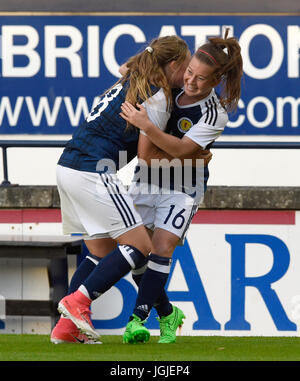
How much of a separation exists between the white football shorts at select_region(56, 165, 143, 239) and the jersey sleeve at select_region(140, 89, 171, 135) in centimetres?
28

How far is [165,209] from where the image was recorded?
4879 mm

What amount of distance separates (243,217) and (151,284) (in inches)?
59.0

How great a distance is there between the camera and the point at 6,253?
19.9 feet

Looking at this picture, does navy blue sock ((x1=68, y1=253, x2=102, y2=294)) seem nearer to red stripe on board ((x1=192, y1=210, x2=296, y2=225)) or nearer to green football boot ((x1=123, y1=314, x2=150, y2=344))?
green football boot ((x1=123, y1=314, x2=150, y2=344))

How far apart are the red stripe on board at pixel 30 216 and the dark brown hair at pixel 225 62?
174cm

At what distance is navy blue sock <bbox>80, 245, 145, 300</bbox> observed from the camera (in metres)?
4.64

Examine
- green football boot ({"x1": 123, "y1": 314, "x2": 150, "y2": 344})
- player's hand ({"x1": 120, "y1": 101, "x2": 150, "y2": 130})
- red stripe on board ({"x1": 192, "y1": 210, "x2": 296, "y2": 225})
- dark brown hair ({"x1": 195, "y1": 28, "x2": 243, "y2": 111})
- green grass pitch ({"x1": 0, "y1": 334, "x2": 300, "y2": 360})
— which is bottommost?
green grass pitch ({"x1": 0, "y1": 334, "x2": 300, "y2": 360})

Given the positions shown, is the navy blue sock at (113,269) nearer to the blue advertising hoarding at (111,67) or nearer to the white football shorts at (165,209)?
the white football shorts at (165,209)

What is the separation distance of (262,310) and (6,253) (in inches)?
57.3

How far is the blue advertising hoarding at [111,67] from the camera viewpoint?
7918mm

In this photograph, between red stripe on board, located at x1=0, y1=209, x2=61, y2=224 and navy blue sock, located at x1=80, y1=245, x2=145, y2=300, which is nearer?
navy blue sock, located at x1=80, y1=245, x2=145, y2=300

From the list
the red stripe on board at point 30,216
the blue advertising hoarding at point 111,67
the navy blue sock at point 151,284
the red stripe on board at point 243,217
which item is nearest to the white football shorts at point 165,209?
the navy blue sock at point 151,284

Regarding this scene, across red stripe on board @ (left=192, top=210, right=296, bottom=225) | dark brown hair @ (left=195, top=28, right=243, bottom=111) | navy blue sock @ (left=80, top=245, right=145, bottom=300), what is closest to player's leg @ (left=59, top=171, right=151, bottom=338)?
navy blue sock @ (left=80, top=245, right=145, bottom=300)
